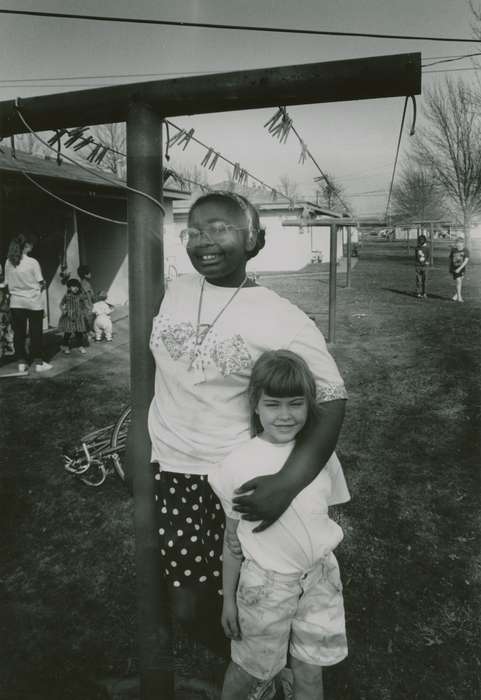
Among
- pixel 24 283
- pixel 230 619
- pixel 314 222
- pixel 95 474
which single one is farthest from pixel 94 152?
pixel 314 222

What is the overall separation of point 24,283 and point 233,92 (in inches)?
253

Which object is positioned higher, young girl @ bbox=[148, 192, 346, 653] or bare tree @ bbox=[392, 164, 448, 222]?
bare tree @ bbox=[392, 164, 448, 222]

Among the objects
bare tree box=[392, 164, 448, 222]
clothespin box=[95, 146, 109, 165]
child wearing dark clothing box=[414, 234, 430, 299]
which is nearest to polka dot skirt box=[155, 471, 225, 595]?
clothespin box=[95, 146, 109, 165]

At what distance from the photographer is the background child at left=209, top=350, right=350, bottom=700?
1.69 m

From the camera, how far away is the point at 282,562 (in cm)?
173

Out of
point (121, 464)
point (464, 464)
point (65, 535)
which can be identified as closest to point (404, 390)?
point (464, 464)

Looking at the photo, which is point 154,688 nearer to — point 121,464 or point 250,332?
point 250,332

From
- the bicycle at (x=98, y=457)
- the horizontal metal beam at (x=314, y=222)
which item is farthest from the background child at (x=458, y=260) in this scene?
the bicycle at (x=98, y=457)

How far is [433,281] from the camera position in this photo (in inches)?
874

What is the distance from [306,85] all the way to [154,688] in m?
2.15

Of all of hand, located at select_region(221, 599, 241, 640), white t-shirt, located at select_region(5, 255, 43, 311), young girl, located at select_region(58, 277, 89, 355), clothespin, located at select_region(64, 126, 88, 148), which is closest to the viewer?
hand, located at select_region(221, 599, 241, 640)

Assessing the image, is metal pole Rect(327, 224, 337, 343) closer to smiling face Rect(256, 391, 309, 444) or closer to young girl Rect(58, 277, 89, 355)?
young girl Rect(58, 277, 89, 355)

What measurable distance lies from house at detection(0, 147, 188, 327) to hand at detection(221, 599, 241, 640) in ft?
21.7

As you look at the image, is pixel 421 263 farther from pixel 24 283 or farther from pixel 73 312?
pixel 24 283
